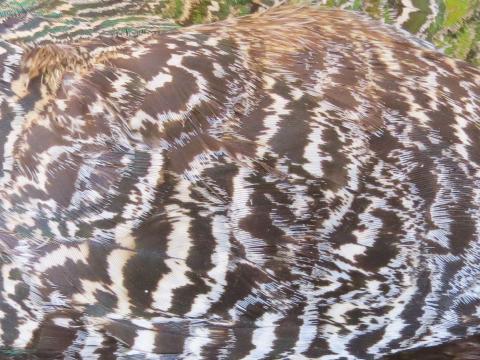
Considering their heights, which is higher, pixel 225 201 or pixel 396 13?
pixel 396 13

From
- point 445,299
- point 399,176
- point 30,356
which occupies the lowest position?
point 30,356

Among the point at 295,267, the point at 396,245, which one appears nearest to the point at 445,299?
the point at 396,245

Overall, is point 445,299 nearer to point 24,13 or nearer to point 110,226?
point 110,226

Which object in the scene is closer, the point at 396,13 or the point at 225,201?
the point at 225,201

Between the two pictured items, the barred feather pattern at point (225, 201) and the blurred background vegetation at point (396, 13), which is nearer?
the barred feather pattern at point (225, 201)

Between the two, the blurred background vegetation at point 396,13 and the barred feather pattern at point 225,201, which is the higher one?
the blurred background vegetation at point 396,13

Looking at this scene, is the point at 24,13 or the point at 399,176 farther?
the point at 24,13

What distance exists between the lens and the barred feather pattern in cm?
76

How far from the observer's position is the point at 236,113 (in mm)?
808

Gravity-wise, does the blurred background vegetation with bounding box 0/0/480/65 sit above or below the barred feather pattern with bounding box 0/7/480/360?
above

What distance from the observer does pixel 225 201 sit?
0.78 metres

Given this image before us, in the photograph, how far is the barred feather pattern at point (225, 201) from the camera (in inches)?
29.8

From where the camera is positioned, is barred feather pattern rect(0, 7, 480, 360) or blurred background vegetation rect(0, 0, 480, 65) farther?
blurred background vegetation rect(0, 0, 480, 65)

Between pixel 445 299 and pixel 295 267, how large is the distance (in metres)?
0.24
